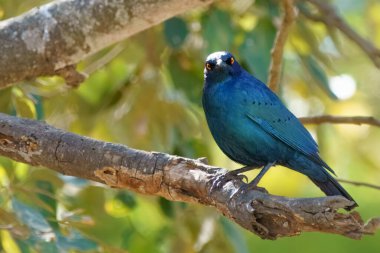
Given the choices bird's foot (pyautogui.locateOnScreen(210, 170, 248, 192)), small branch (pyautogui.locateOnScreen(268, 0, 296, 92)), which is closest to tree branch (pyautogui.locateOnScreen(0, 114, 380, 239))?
bird's foot (pyautogui.locateOnScreen(210, 170, 248, 192))

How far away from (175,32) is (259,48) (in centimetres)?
43

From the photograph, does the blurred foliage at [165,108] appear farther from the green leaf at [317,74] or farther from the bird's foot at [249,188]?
the bird's foot at [249,188]

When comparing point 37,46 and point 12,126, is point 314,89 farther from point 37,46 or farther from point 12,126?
Result: point 12,126

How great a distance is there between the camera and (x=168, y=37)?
503 centimetres

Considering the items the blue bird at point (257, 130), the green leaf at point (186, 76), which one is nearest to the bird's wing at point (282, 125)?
the blue bird at point (257, 130)

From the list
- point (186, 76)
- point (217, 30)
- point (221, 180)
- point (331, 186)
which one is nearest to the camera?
point (221, 180)

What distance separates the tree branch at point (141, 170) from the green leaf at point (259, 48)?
131 centimetres

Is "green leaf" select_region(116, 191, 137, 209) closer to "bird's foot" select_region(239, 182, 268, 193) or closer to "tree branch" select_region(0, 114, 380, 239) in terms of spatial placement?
"tree branch" select_region(0, 114, 380, 239)

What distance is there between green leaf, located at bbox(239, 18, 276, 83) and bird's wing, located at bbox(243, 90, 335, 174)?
17.4 inches

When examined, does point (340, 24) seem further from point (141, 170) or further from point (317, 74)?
point (141, 170)

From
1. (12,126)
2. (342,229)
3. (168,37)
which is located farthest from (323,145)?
(342,229)

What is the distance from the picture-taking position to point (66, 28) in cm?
436

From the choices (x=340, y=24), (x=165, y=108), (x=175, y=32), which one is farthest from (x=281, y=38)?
(x=165, y=108)

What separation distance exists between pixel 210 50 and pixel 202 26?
25 centimetres
